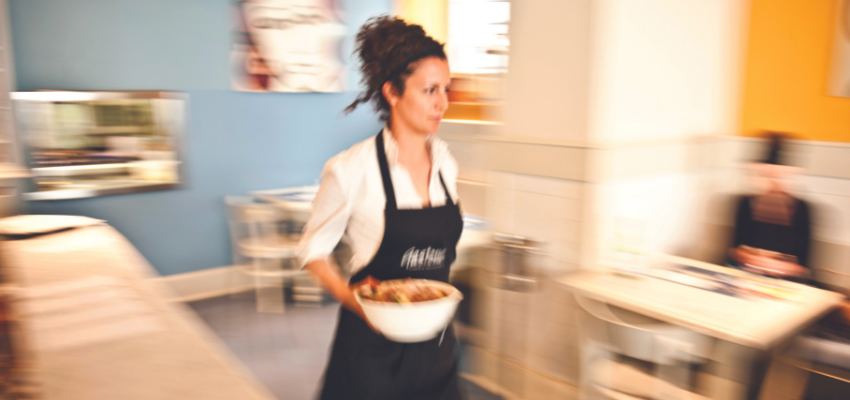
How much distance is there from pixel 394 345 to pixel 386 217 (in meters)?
0.35

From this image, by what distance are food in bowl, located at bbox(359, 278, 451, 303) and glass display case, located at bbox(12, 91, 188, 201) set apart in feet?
10.3

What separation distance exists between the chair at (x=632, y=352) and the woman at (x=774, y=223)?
0.82 m

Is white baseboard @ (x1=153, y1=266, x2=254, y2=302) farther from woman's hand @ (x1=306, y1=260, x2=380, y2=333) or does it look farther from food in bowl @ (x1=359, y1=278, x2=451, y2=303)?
food in bowl @ (x1=359, y1=278, x2=451, y2=303)

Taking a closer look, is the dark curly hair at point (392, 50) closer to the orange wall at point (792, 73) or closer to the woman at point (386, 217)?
the woman at point (386, 217)

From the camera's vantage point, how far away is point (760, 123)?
306 cm

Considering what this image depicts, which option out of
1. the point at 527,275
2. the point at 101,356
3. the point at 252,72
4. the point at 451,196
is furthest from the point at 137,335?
the point at 252,72

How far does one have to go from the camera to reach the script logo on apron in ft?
4.96

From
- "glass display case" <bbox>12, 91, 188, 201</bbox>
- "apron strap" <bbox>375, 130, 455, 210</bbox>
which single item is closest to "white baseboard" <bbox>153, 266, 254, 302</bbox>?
"glass display case" <bbox>12, 91, 188, 201</bbox>

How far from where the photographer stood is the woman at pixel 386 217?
147 centimetres

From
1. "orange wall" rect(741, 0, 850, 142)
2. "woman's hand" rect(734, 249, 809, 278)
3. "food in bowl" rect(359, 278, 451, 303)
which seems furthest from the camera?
"orange wall" rect(741, 0, 850, 142)

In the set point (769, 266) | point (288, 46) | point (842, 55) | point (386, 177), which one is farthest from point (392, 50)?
point (288, 46)

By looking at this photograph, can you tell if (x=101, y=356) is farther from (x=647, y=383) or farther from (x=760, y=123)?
(x=760, y=123)

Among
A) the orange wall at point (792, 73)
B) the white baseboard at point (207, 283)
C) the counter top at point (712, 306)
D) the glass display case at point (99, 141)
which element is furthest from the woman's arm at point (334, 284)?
the white baseboard at point (207, 283)

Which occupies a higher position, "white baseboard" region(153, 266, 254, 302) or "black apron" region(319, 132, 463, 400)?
"black apron" region(319, 132, 463, 400)
